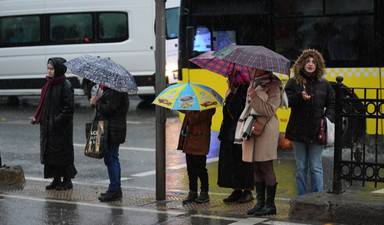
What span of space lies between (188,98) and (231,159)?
0.87 meters

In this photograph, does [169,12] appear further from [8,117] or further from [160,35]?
[160,35]

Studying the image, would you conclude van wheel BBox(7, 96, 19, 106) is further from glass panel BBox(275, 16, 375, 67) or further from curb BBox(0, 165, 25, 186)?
curb BBox(0, 165, 25, 186)

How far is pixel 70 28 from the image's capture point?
20859mm

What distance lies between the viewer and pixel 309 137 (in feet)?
27.0

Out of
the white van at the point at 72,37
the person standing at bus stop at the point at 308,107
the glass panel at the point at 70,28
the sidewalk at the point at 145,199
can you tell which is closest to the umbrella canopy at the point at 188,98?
the person standing at bus stop at the point at 308,107

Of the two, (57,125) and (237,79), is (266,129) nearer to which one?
(237,79)

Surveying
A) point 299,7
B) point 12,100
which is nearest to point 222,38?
point 299,7

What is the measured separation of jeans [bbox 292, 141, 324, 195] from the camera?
8.35m

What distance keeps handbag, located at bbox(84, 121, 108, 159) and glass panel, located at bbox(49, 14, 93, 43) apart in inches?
467

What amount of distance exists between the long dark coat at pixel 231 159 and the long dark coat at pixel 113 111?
1.23 m

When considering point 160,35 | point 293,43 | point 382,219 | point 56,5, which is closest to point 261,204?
point 382,219

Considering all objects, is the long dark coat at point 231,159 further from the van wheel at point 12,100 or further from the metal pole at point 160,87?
the van wheel at point 12,100

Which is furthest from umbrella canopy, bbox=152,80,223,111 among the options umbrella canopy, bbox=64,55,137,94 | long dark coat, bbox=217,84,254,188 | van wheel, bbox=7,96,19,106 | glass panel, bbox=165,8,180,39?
van wheel, bbox=7,96,19,106

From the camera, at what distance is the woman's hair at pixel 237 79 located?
8516mm
